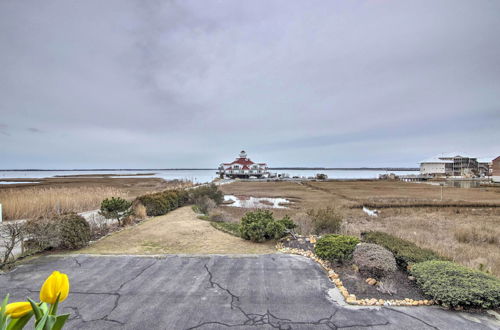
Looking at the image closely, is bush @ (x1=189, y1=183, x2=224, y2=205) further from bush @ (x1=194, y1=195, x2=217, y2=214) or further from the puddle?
the puddle

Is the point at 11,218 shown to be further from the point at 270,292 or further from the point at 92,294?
the point at 270,292

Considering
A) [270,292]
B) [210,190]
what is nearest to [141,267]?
[270,292]

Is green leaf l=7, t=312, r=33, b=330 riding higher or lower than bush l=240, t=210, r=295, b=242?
higher

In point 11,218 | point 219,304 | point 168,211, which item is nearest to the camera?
point 219,304

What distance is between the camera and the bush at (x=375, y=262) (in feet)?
16.2

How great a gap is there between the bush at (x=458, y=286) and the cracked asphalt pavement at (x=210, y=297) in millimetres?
204

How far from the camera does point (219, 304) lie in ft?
13.4

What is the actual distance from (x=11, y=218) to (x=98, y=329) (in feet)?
36.1

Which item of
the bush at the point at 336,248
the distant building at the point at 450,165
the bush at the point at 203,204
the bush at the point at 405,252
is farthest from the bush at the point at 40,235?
the distant building at the point at 450,165

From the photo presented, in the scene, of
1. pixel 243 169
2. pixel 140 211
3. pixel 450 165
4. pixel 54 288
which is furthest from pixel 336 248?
pixel 450 165

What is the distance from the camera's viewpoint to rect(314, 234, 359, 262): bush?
5.81 meters

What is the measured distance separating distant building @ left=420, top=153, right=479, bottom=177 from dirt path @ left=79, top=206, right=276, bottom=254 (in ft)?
270

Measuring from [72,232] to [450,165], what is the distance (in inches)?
3516

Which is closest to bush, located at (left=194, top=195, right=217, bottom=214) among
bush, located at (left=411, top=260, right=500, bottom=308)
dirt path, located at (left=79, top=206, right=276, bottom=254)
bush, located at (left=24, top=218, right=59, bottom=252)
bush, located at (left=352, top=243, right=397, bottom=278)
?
dirt path, located at (left=79, top=206, right=276, bottom=254)
